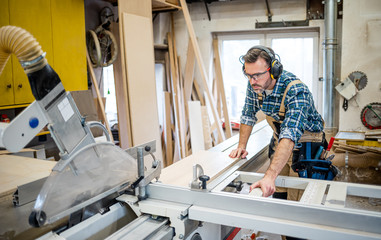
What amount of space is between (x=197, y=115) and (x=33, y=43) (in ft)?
11.7

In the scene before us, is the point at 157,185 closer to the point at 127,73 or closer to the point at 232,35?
the point at 127,73

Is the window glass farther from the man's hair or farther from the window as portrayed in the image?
the man's hair

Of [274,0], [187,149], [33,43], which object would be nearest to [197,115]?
[187,149]

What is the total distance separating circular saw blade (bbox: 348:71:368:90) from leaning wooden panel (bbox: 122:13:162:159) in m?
2.46

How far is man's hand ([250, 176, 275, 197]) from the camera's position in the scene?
62.3 inches

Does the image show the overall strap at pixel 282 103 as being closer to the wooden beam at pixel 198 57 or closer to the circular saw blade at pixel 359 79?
the wooden beam at pixel 198 57

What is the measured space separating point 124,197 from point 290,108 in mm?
1052

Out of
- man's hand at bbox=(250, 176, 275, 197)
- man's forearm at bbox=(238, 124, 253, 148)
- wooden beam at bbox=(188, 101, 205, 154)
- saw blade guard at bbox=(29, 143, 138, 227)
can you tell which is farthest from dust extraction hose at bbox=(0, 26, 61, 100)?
wooden beam at bbox=(188, 101, 205, 154)

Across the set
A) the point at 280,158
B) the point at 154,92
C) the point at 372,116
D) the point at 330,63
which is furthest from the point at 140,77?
the point at 372,116

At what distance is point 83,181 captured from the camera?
117 centimetres

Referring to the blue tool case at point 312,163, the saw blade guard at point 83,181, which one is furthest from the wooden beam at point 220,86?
the saw blade guard at point 83,181

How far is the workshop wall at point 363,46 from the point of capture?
4164mm

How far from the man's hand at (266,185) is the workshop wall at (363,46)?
3241 mm

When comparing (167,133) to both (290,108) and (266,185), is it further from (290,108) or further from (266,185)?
(266,185)
